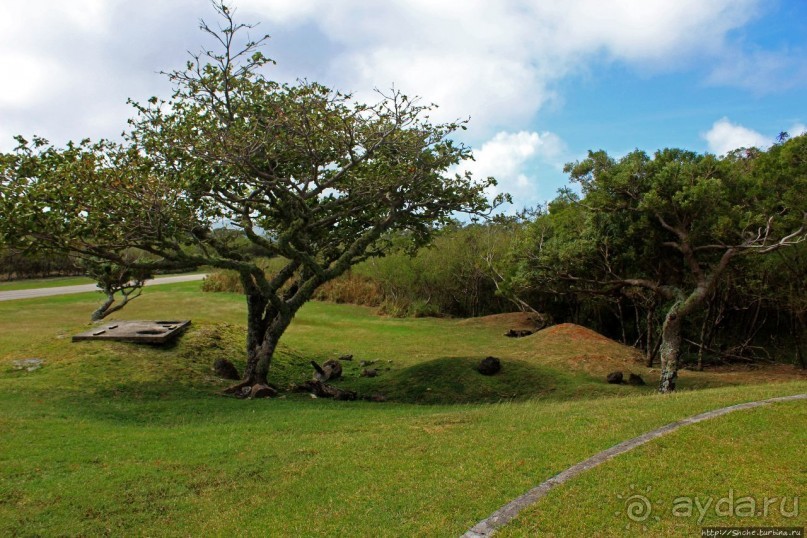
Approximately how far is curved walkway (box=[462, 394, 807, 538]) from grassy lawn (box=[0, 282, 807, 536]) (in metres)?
0.14

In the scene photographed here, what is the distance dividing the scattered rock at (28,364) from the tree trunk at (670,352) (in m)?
14.6

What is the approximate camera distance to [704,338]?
1941 centimetres

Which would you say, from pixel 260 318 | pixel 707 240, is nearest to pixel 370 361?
pixel 260 318

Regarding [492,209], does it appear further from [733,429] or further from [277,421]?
[733,429]

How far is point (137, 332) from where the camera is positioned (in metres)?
15.5

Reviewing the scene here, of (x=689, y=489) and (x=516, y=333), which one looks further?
(x=516, y=333)

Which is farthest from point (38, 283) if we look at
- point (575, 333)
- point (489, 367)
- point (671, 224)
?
point (671, 224)

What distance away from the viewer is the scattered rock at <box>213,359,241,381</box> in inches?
569

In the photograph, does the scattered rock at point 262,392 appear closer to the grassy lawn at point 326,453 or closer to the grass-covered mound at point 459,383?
the grassy lawn at point 326,453

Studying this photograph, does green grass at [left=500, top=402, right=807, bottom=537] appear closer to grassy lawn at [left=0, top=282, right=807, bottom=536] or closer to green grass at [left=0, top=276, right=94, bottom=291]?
grassy lawn at [left=0, top=282, right=807, bottom=536]

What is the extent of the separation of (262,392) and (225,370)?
235cm

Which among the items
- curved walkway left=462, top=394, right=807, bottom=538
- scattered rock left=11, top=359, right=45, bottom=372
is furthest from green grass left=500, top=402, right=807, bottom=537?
scattered rock left=11, top=359, right=45, bottom=372

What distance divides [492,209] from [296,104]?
552 centimetres

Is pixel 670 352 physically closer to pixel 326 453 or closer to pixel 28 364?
pixel 326 453
